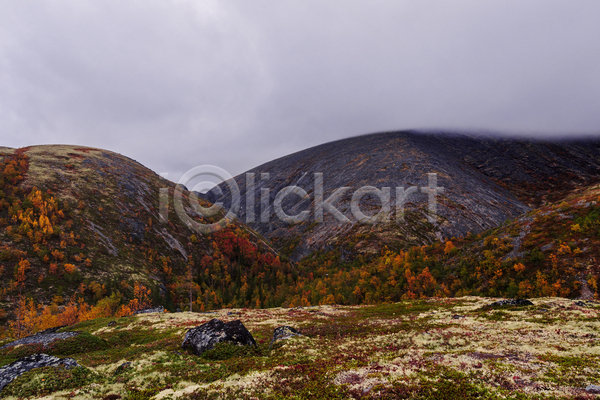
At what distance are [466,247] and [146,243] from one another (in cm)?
13213

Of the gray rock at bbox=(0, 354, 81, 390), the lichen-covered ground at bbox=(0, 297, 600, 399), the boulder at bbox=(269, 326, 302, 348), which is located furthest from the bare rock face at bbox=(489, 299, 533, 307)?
the gray rock at bbox=(0, 354, 81, 390)

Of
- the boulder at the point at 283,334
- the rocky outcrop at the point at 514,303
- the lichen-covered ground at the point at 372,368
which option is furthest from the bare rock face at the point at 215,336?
the rocky outcrop at the point at 514,303

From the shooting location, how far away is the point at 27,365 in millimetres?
17844

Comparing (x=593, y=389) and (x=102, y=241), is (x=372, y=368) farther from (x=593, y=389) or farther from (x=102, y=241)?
(x=102, y=241)

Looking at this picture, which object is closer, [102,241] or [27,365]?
[27,365]

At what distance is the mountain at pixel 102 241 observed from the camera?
81.6 m

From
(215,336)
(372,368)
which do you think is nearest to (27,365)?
(215,336)

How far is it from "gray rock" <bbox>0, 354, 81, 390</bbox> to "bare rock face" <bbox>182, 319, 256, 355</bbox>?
8.52m

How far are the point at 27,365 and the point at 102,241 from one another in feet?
351

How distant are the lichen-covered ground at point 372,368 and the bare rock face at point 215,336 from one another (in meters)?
1.02

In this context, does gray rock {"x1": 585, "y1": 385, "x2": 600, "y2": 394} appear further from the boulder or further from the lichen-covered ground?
the boulder

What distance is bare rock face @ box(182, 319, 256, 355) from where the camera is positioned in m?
22.9

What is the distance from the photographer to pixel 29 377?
15.7 metres

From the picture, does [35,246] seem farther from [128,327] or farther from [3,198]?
[128,327]
